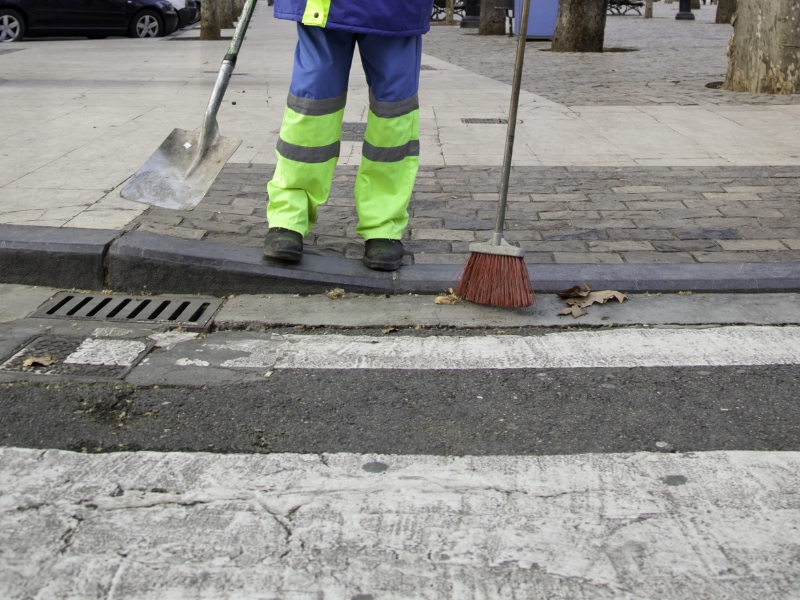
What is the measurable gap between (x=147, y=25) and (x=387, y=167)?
51.2ft

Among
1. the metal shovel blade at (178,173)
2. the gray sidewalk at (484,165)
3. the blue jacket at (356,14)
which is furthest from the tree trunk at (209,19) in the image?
the blue jacket at (356,14)

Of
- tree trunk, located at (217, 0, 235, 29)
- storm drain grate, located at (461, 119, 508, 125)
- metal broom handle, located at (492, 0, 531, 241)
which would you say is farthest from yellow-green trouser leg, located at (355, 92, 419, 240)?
tree trunk, located at (217, 0, 235, 29)

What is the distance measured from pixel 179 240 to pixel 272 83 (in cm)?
618

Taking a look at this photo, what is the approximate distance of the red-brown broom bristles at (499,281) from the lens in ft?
11.9

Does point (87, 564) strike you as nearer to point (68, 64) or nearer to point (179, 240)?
point (179, 240)

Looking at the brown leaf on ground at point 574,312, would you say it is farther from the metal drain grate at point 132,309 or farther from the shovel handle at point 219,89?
the shovel handle at point 219,89

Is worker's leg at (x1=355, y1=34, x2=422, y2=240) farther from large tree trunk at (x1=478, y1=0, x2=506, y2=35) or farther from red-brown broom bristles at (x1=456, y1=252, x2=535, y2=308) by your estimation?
large tree trunk at (x1=478, y1=0, x2=506, y2=35)

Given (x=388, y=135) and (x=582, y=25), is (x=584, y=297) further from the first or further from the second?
(x=582, y=25)

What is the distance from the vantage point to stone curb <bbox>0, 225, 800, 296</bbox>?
3902 mm

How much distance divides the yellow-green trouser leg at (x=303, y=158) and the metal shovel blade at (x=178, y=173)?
285 millimetres

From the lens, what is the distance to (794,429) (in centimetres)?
268

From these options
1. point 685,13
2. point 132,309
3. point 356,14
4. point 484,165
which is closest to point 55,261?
point 132,309

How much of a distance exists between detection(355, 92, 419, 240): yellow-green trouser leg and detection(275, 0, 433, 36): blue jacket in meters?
0.33

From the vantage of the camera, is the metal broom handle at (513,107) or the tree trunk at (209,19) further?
the tree trunk at (209,19)
